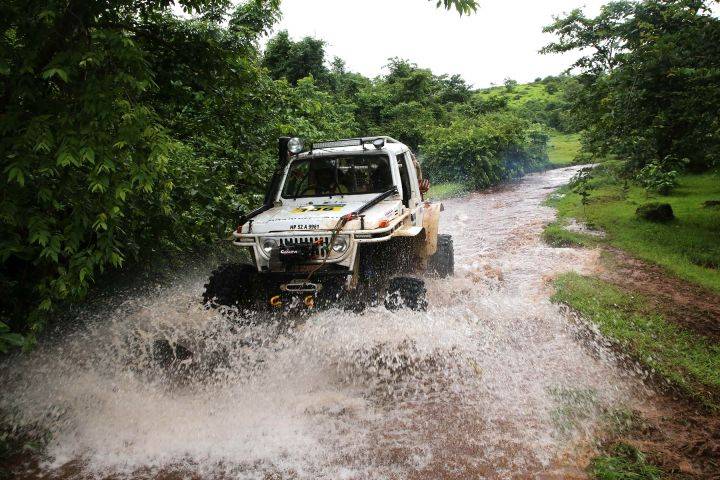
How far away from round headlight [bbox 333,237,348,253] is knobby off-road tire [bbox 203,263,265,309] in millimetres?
936

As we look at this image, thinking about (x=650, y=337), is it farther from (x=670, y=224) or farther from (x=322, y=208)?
(x=670, y=224)

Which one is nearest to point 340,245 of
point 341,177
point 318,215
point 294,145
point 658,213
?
point 318,215

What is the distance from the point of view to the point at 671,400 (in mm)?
4434

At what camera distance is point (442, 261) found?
25.7ft

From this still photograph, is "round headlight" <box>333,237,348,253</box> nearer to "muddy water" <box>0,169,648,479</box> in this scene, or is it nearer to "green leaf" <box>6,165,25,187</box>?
"muddy water" <box>0,169,648,479</box>

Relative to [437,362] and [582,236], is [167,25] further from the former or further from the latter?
[582,236]

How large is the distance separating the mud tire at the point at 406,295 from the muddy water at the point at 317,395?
107 mm

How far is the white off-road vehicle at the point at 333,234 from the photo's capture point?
511 cm

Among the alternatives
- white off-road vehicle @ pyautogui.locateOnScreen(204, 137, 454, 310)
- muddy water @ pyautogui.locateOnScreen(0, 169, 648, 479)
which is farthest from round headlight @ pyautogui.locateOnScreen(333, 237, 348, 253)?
muddy water @ pyautogui.locateOnScreen(0, 169, 648, 479)

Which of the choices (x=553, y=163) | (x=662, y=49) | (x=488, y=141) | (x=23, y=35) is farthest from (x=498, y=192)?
(x=23, y=35)

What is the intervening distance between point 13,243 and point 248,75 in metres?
3.01

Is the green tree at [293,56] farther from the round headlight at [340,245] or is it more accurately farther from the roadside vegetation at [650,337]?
the round headlight at [340,245]

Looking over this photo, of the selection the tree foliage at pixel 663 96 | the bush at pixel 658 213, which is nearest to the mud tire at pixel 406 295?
the tree foliage at pixel 663 96

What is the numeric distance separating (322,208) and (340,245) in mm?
733
